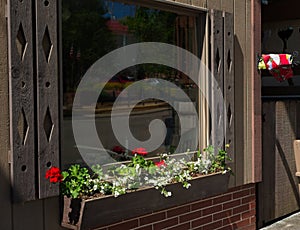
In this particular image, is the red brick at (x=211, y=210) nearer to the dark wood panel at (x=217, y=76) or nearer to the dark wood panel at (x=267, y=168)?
the dark wood panel at (x=217, y=76)

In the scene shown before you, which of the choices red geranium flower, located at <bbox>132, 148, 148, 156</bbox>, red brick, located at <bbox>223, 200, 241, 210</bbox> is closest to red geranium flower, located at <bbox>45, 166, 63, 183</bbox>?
red geranium flower, located at <bbox>132, 148, 148, 156</bbox>

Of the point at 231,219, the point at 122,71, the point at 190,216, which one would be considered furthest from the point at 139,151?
the point at 231,219

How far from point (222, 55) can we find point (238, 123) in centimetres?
77

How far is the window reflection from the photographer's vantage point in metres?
3.42

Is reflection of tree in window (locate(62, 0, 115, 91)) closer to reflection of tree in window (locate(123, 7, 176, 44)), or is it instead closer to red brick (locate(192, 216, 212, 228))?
reflection of tree in window (locate(123, 7, 176, 44))

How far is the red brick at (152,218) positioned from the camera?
12.7 feet

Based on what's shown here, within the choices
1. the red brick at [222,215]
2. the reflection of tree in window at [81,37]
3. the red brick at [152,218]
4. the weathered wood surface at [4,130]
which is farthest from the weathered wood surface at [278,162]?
the weathered wood surface at [4,130]

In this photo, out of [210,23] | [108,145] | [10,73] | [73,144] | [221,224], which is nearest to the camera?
[10,73]

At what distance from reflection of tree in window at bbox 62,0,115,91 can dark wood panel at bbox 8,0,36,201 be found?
0.49 metres

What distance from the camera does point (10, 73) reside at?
2.83 m

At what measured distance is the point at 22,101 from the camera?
2891 millimetres

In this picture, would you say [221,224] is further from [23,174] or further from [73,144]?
[23,174]

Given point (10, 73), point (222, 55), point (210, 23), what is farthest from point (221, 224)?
point (10, 73)

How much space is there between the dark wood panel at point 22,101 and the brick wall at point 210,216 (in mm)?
852
